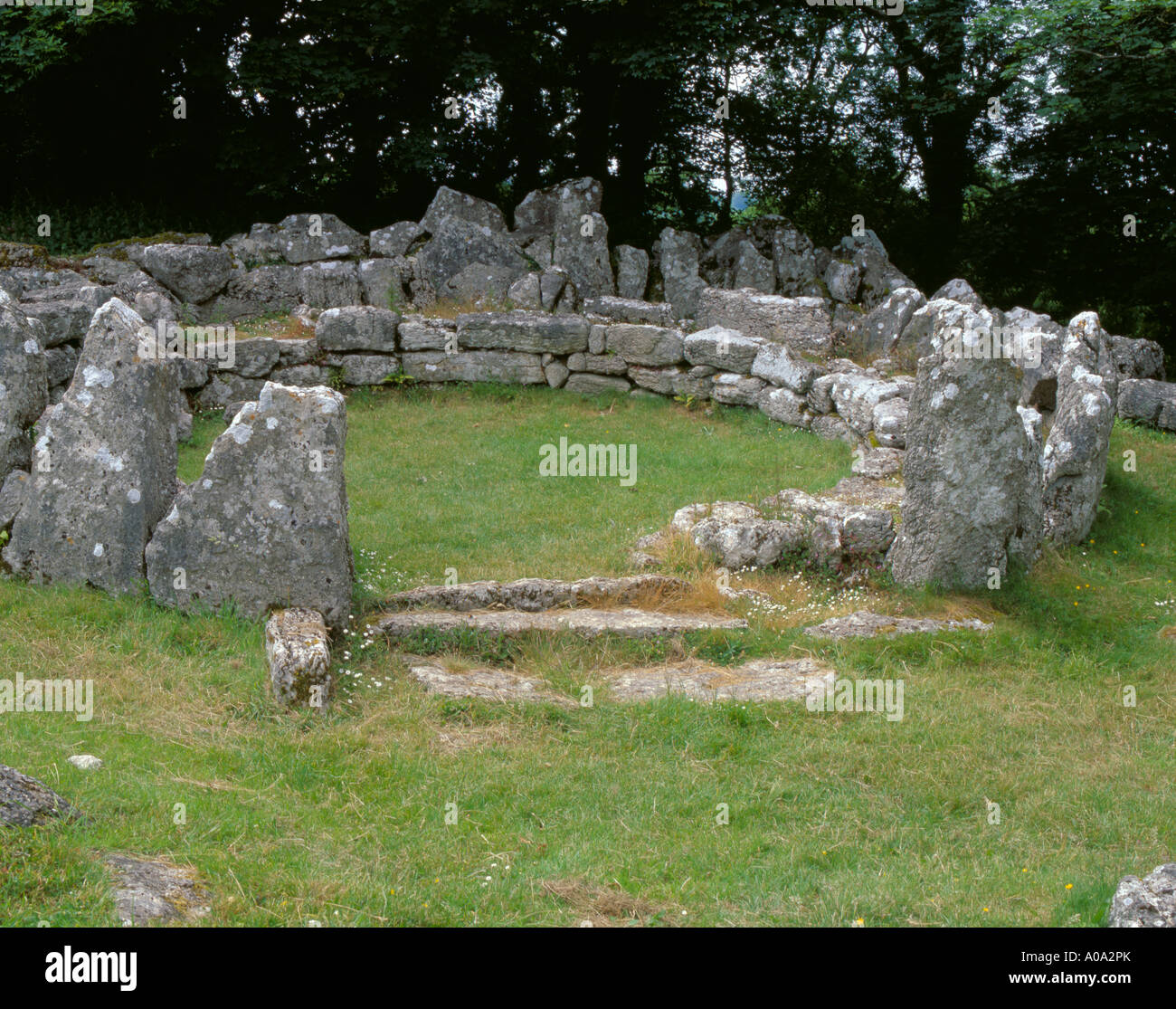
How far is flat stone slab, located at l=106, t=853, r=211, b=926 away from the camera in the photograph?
4.68 metres

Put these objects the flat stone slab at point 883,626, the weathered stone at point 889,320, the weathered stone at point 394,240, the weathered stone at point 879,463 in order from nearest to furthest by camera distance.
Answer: the flat stone slab at point 883,626 → the weathered stone at point 879,463 → the weathered stone at point 889,320 → the weathered stone at point 394,240

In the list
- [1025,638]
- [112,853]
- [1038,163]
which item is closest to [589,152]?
[1038,163]

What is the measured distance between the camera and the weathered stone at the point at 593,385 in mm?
16922

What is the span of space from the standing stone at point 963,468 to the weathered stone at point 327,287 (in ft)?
35.6

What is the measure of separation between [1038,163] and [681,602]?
1734cm

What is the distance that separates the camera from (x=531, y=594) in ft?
30.7

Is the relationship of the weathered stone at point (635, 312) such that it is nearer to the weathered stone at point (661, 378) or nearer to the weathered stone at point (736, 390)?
the weathered stone at point (661, 378)

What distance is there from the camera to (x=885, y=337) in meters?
17.2

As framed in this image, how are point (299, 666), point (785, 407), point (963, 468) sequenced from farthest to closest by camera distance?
point (785, 407)
point (963, 468)
point (299, 666)

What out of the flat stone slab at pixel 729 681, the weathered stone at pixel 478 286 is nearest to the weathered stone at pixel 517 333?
the weathered stone at pixel 478 286

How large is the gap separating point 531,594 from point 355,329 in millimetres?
8491

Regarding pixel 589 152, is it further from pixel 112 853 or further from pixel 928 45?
pixel 112 853

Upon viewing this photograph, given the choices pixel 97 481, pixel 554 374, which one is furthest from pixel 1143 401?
pixel 97 481

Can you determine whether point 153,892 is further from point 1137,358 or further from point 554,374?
point 1137,358
